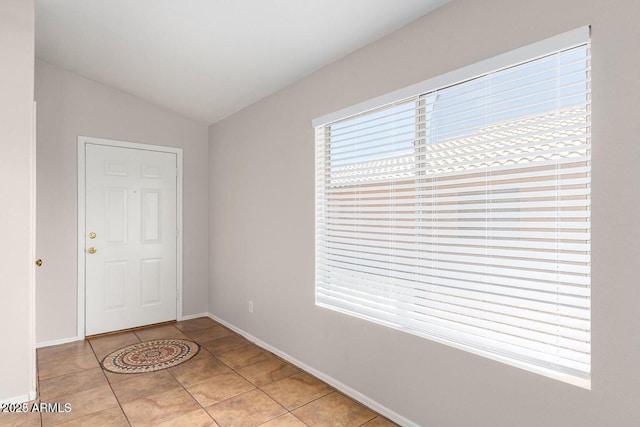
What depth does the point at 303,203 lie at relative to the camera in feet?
9.40

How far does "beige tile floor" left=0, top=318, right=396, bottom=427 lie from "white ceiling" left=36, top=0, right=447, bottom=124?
2.37m

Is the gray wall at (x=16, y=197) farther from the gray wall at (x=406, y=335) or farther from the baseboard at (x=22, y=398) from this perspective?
the gray wall at (x=406, y=335)

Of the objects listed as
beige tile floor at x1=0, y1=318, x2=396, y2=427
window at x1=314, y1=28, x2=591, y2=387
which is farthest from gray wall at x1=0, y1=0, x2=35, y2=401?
window at x1=314, y1=28, x2=591, y2=387

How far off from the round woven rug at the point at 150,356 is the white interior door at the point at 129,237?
1.95ft

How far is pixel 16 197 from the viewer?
2334mm

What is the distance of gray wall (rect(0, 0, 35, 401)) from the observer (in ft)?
A: 7.55

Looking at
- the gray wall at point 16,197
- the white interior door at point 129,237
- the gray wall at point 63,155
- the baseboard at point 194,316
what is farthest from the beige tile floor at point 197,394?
the baseboard at point 194,316

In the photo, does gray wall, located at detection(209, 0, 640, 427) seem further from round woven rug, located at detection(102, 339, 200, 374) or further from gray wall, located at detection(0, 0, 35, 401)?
gray wall, located at detection(0, 0, 35, 401)

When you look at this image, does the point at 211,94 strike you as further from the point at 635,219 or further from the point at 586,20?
the point at 635,219

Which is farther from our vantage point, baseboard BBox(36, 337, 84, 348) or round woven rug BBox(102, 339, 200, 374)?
baseboard BBox(36, 337, 84, 348)

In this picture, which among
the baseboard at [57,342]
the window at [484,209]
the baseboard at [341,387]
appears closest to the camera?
the window at [484,209]

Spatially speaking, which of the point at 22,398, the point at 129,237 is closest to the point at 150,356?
the point at 22,398

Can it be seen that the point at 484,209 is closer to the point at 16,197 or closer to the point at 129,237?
the point at 16,197

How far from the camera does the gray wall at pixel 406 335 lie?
Result: 1.33m
